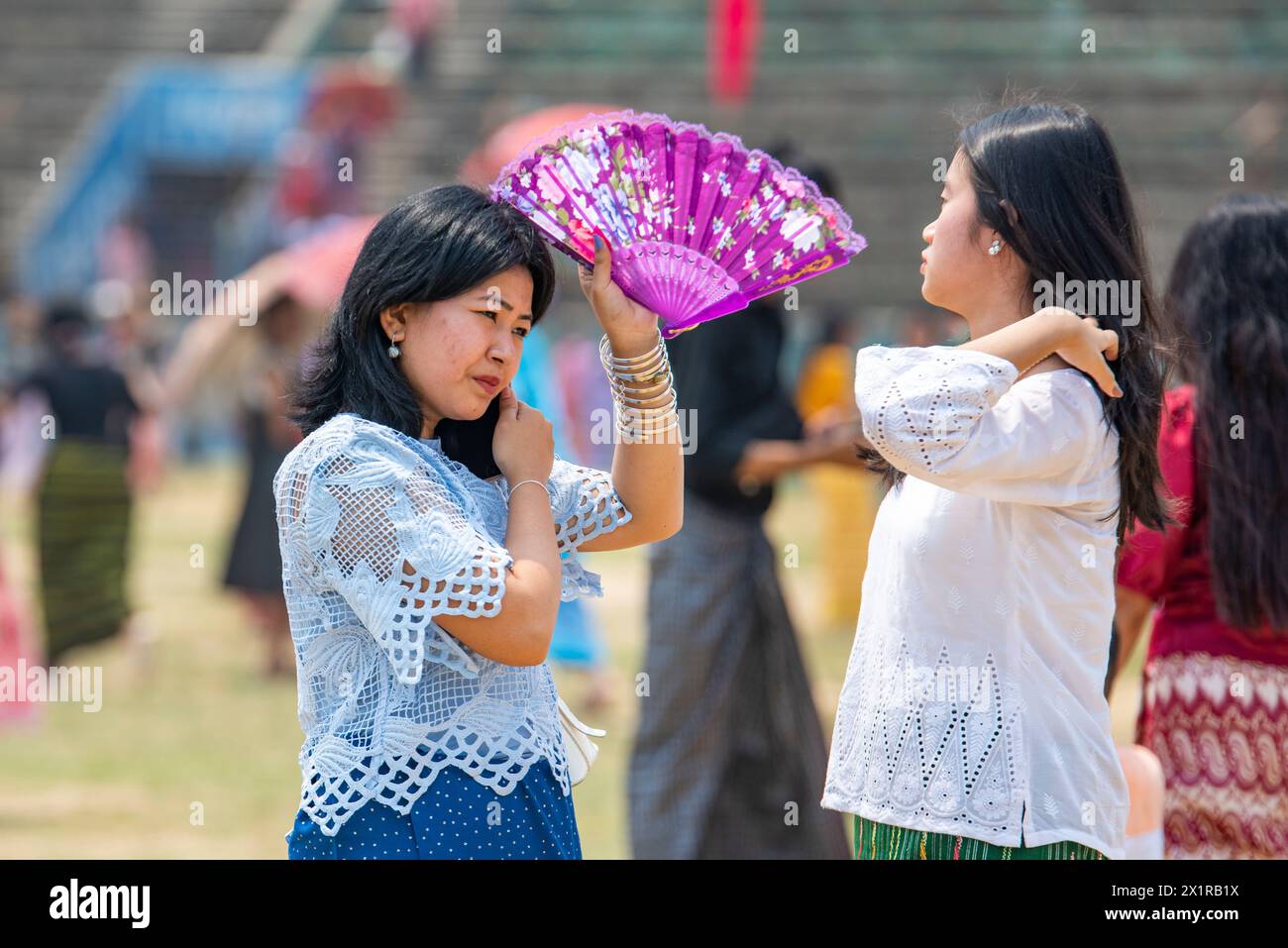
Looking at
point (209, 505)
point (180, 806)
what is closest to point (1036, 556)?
point (180, 806)

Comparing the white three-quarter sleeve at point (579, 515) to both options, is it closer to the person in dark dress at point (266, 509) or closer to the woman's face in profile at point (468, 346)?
the woman's face in profile at point (468, 346)

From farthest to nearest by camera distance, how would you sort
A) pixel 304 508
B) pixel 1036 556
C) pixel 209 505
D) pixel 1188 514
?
pixel 209 505 < pixel 1188 514 < pixel 1036 556 < pixel 304 508

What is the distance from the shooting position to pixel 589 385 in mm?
13797

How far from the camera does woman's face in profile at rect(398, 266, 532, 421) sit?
1.94 m

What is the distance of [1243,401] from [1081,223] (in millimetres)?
705

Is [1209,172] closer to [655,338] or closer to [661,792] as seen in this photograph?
[661,792]

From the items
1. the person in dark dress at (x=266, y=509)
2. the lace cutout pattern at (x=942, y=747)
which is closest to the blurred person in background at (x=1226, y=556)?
the lace cutout pattern at (x=942, y=747)

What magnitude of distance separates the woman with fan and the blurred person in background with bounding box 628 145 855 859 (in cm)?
181

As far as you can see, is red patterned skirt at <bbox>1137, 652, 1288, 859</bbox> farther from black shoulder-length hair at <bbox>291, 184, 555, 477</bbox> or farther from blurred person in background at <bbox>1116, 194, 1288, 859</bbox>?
black shoulder-length hair at <bbox>291, 184, 555, 477</bbox>

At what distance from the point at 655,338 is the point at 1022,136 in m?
0.54

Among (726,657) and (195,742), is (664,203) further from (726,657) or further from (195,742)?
(195,742)

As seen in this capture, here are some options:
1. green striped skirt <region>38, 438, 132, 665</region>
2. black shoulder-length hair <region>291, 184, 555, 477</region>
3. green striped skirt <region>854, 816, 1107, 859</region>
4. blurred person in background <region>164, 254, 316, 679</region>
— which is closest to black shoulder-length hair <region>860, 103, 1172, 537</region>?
green striped skirt <region>854, 816, 1107, 859</region>

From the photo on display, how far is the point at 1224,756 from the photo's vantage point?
8.57 feet
